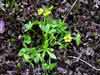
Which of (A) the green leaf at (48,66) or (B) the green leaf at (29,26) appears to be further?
(B) the green leaf at (29,26)

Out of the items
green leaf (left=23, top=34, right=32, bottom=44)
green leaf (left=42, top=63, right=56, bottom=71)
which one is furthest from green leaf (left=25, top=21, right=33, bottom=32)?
green leaf (left=42, top=63, right=56, bottom=71)

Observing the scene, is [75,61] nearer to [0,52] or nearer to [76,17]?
[76,17]

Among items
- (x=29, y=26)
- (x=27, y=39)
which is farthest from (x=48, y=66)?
(x=29, y=26)

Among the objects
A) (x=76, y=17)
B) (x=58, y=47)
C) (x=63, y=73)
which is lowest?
(x=63, y=73)

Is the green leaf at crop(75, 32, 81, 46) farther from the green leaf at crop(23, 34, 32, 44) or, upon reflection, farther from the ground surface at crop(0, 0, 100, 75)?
the green leaf at crop(23, 34, 32, 44)

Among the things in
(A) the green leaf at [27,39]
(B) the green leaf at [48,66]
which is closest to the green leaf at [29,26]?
(A) the green leaf at [27,39]

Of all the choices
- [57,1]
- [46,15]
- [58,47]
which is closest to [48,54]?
[58,47]

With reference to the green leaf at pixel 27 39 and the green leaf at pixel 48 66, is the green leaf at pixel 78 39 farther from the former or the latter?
the green leaf at pixel 27 39

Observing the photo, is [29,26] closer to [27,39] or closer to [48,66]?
[27,39]

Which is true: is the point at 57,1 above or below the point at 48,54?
above
